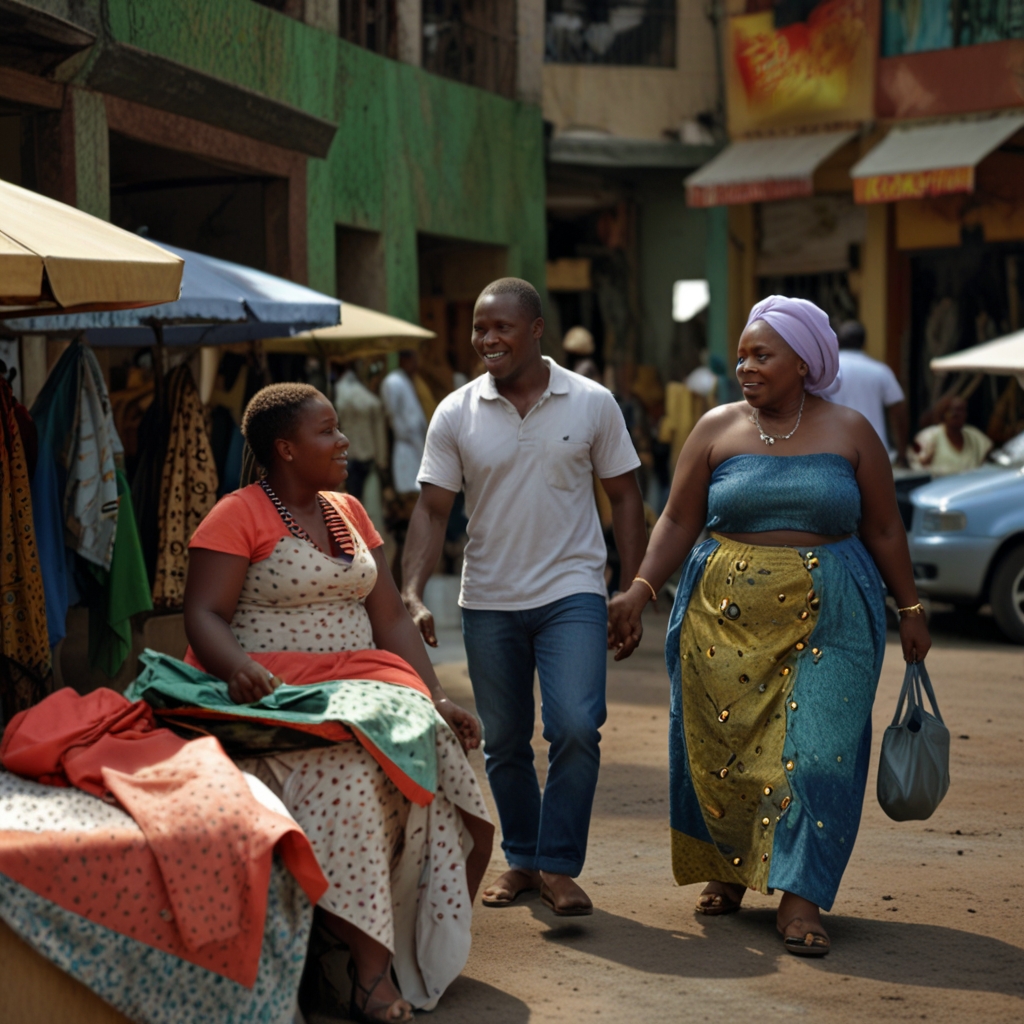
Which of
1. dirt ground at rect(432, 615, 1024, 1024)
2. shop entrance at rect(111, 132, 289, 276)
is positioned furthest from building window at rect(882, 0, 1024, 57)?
dirt ground at rect(432, 615, 1024, 1024)

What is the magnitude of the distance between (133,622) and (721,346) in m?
14.7

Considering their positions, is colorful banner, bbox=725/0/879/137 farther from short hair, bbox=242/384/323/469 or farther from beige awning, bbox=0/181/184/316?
short hair, bbox=242/384/323/469

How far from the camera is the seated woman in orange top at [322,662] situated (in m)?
4.24

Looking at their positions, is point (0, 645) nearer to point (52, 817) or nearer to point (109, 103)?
point (52, 817)

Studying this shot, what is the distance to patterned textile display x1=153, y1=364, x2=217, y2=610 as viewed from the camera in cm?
851

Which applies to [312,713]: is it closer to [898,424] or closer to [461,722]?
[461,722]

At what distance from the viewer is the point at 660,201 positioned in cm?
2378

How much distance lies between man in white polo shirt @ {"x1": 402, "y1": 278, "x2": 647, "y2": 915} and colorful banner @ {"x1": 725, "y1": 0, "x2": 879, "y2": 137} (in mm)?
15892

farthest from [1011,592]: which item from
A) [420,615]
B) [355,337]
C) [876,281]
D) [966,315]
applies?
[876,281]

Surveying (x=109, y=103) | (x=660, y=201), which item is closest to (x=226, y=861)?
(x=109, y=103)

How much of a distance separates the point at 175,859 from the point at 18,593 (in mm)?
2928

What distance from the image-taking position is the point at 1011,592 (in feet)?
39.0

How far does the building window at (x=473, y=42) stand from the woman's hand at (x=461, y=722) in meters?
15.1

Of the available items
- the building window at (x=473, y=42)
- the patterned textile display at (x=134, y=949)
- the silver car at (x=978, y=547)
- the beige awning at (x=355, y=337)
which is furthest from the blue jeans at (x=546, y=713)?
the building window at (x=473, y=42)
